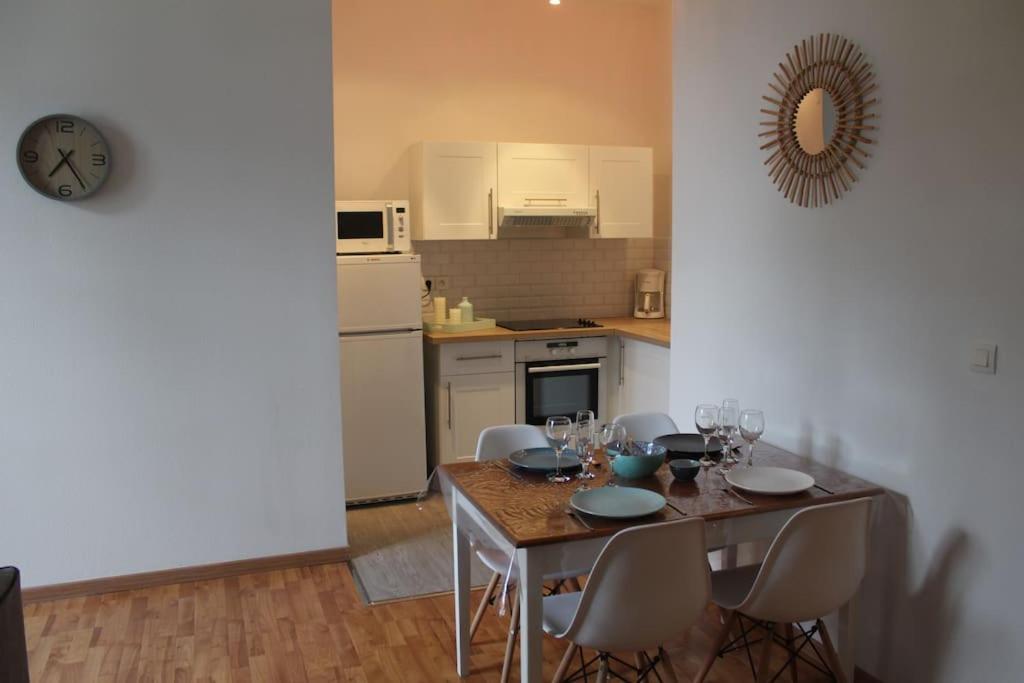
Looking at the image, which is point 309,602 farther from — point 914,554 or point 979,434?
point 979,434

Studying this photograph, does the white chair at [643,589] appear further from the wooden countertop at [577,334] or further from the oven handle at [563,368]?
the oven handle at [563,368]

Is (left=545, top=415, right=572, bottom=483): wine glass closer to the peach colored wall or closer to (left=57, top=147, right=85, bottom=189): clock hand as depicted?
(left=57, top=147, right=85, bottom=189): clock hand

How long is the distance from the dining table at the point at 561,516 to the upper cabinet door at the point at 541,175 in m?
2.72

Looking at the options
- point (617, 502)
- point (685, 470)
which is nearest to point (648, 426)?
point (685, 470)

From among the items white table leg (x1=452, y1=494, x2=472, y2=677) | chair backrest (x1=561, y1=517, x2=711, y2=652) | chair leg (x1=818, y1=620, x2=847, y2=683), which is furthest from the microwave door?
chair leg (x1=818, y1=620, x2=847, y2=683)

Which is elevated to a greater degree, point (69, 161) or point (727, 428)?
point (69, 161)

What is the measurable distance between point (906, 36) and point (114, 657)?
3.53 m

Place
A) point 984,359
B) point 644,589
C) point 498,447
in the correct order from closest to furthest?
point 644,589 → point 984,359 → point 498,447

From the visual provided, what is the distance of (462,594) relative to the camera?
3.09 metres

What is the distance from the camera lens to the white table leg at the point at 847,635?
2.87 metres

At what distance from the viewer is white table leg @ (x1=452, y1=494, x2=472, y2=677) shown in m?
3.08

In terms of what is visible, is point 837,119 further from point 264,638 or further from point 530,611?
point 264,638

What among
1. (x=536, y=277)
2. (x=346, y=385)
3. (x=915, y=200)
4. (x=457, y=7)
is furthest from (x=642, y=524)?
(x=457, y=7)

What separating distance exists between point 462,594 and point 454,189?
2.99 metres
